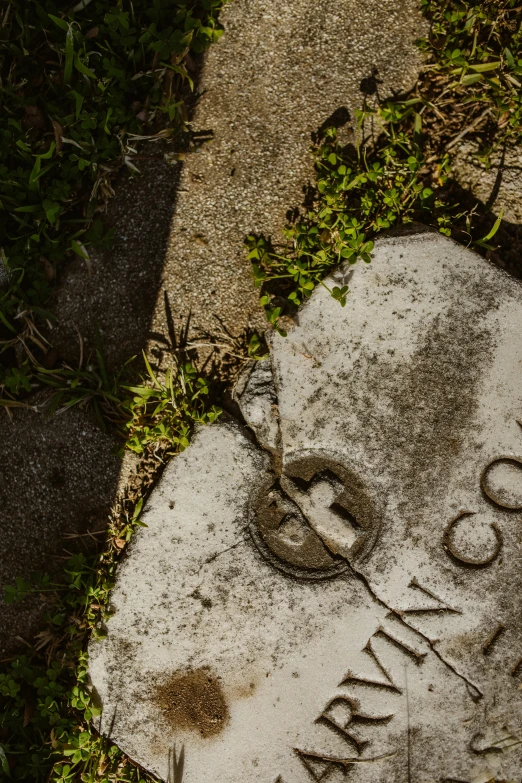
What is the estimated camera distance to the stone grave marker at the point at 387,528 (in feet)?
7.26

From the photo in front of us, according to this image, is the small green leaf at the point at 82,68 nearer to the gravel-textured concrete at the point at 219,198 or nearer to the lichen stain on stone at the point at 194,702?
the gravel-textured concrete at the point at 219,198

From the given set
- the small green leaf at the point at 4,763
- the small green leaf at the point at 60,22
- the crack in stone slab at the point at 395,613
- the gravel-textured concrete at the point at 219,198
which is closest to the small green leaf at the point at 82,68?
the small green leaf at the point at 60,22

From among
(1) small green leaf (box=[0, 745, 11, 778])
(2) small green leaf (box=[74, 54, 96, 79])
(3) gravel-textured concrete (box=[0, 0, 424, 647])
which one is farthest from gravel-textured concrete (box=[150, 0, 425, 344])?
(1) small green leaf (box=[0, 745, 11, 778])

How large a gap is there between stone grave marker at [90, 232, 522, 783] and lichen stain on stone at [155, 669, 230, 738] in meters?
0.02

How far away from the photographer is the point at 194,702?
7.38 feet

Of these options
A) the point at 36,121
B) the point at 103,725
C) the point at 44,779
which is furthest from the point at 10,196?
the point at 44,779

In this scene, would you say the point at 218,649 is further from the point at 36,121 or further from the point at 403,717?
the point at 36,121

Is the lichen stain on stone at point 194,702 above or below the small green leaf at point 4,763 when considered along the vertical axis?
above

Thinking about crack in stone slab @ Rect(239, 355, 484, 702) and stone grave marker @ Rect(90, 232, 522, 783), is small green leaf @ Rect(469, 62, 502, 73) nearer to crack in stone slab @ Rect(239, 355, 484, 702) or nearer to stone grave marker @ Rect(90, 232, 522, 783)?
stone grave marker @ Rect(90, 232, 522, 783)

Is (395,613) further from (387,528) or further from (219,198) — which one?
(219,198)

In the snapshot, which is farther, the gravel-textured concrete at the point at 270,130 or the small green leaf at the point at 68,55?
the gravel-textured concrete at the point at 270,130

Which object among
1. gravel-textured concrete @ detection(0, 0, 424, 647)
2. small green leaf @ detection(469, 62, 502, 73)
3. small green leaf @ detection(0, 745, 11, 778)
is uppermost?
small green leaf @ detection(469, 62, 502, 73)

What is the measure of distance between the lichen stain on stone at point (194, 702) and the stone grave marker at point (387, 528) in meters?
0.02

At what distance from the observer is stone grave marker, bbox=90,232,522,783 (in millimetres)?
2213
